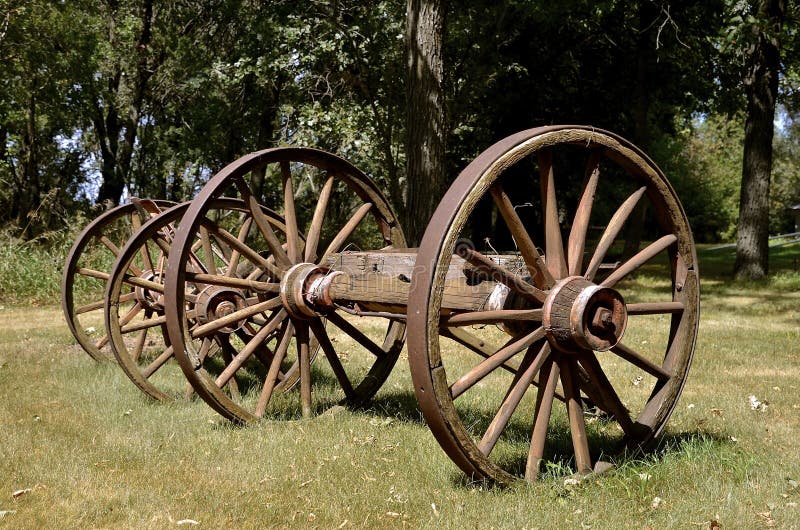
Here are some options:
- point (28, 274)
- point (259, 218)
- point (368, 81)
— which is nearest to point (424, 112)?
point (259, 218)

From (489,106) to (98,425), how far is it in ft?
46.2

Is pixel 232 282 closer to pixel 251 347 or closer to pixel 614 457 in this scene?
pixel 251 347

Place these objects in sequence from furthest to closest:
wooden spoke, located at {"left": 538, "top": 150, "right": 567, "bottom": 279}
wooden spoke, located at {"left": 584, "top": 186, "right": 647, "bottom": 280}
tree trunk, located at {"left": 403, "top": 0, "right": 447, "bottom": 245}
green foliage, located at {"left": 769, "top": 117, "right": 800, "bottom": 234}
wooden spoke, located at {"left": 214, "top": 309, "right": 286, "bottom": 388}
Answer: green foliage, located at {"left": 769, "top": 117, "right": 800, "bottom": 234}
tree trunk, located at {"left": 403, "top": 0, "right": 447, "bottom": 245}
wooden spoke, located at {"left": 214, "top": 309, "right": 286, "bottom": 388}
wooden spoke, located at {"left": 584, "top": 186, "right": 647, "bottom": 280}
wooden spoke, located at {"left": 538, "top": 150, "right": 567, "bottom": 279}

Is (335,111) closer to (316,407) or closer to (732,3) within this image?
(732,3)

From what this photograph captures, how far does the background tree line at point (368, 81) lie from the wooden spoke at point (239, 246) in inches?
148

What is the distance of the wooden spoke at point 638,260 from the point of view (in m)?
3.57

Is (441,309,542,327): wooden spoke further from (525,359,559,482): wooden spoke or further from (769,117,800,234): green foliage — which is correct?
(769,117,800,234): green foliage

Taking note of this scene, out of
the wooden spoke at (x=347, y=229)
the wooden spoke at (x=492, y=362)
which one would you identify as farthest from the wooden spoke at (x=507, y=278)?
the wooden spoke at (x=347, y=229)

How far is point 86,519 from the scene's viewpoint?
3262mm

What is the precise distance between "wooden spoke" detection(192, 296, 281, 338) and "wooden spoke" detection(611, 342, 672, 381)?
2.13 metres

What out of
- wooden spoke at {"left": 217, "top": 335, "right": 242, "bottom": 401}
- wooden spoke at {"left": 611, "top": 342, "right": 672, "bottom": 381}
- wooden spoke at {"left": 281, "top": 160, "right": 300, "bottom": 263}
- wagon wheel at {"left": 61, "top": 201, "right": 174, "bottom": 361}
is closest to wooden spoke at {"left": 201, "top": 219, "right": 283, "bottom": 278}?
wooden spoke at {"left": 281, "top": 160, "right": 300, "bottom": 263}

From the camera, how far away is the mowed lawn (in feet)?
10.5

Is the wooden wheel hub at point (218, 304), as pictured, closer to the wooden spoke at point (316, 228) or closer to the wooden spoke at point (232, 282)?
the wooden spoke at point (232, 282)

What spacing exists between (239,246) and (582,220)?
6.92 ft
